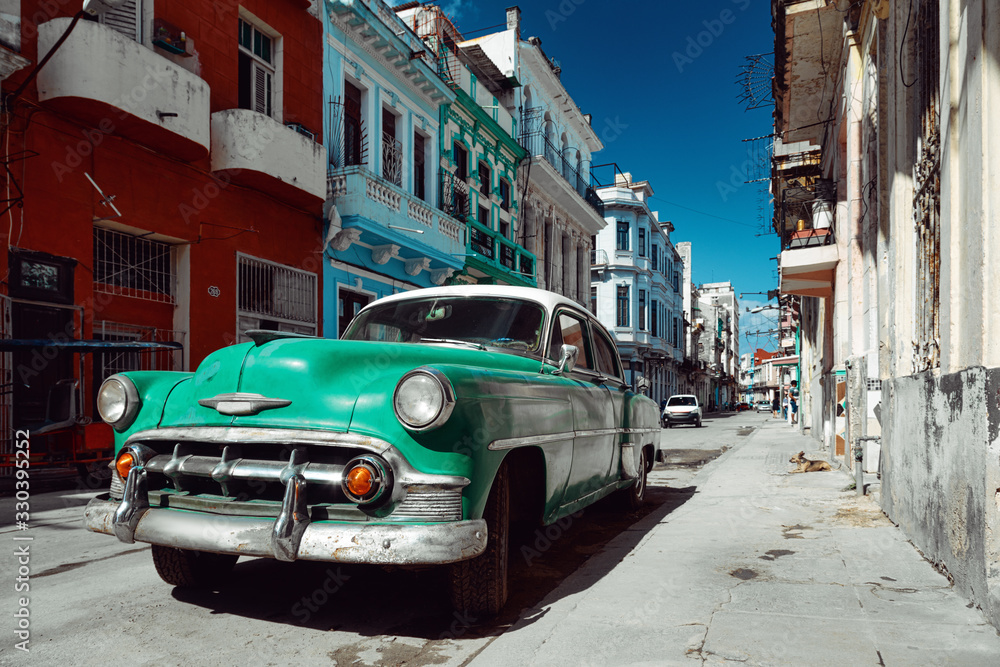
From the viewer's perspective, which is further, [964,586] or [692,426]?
[692,426]

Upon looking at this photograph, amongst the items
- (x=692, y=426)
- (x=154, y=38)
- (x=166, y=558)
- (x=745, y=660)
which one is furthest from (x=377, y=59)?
(x=692, y=426)

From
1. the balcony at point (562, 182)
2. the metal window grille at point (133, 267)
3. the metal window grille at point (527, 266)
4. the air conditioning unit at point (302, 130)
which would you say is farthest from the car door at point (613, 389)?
the balcony at point (562, 182)

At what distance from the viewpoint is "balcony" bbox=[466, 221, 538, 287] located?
1948 centimetres

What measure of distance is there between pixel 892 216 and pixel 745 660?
189 inches

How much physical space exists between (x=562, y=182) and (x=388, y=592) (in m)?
23.8

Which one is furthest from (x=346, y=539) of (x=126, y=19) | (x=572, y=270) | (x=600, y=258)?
(x=600, y=258)

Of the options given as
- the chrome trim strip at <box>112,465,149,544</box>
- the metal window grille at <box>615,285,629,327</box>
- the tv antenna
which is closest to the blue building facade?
the tv antenna

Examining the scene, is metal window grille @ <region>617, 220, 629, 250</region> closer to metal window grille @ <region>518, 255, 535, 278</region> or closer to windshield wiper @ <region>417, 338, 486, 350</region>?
metal window grille @ <region>518, 255, 535, 278</region>

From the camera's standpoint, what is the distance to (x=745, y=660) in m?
2.76

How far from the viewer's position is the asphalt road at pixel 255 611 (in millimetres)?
2914

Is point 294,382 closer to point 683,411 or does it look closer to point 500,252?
point 500,252

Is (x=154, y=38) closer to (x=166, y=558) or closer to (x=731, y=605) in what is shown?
(x=166, y=558)

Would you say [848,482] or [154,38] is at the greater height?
[154,38]

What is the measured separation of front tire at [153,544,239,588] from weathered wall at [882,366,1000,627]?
136 inches
